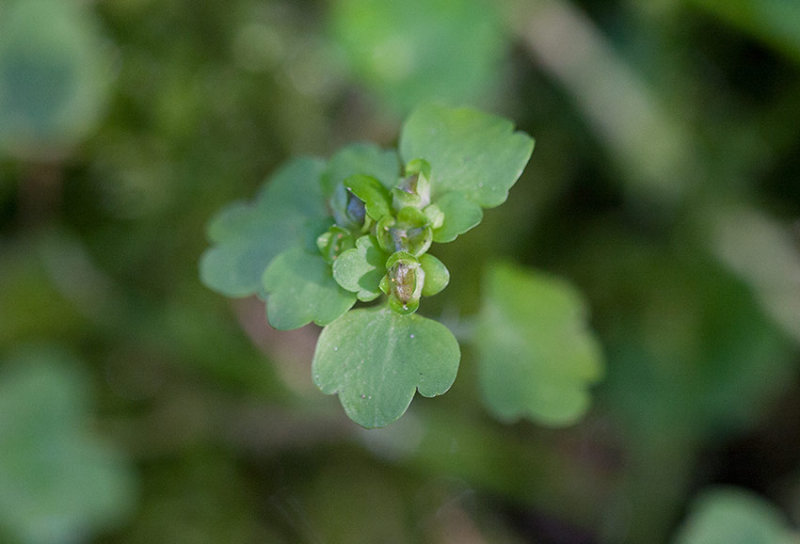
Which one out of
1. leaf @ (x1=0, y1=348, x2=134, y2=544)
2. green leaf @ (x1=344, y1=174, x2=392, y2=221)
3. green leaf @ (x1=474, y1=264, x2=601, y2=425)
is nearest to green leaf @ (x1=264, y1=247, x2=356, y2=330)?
green leaf @ (x1=344, y1=174, x2=392, y2=221)

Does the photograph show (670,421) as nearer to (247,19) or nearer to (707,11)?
(707,11)

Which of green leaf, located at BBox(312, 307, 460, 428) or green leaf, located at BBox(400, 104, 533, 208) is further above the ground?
green leaf, located at BBox(400, 104, 533, 208)

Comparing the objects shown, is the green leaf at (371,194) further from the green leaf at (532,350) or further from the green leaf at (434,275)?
the green leaf at (532,350)

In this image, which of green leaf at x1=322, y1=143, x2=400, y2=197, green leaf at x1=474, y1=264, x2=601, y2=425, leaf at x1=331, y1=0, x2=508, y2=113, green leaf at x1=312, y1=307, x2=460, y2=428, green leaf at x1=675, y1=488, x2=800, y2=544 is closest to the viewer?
green leaf at x1=312, y1=307, x2=460, y2=428

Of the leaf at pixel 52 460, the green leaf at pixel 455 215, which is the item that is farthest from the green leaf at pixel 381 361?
the leaf at pixel 52 460

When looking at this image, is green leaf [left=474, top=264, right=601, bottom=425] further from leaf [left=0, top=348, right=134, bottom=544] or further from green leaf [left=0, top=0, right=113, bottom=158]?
Result: green leaf [left=0, top=0, right=113, bottom=158]

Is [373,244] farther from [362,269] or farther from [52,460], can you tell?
[52,460]

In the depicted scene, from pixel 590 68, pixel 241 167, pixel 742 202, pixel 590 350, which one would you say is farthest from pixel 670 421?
pixel 241 167
